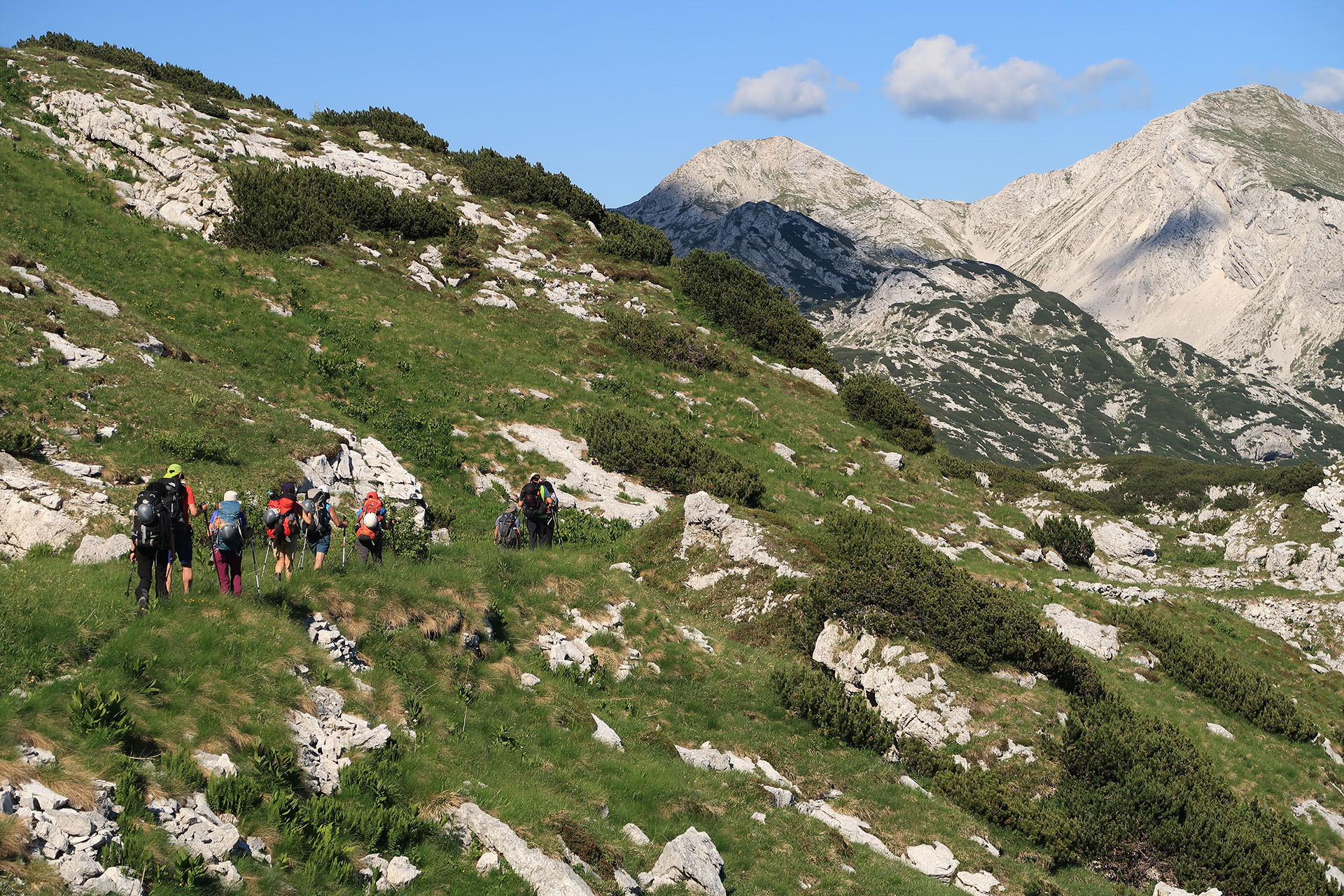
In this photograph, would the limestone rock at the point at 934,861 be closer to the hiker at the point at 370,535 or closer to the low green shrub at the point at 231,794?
the low green shrub at the point at 231,794

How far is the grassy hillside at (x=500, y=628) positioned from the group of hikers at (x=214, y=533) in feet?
1.54

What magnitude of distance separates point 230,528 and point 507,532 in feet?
32.2

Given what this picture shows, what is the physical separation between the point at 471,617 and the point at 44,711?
813 centimetres

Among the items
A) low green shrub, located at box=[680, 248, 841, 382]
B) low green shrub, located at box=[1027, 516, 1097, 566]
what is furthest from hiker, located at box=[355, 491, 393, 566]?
low green shrub, located at box=[680, 248, 841, 382]

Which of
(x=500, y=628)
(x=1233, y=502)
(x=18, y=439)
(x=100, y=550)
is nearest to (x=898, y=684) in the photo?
(x=500, y=628)

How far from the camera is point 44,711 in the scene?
29.0 ft

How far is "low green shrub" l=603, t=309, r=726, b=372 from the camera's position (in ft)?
141

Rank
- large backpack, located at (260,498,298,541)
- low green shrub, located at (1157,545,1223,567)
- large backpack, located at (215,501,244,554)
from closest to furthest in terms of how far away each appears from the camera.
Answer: large backpack, located at (215,501,244,554)
large backpack, located at (260,498,298,541)
low green shrub, located at (1157,545,1223,567)

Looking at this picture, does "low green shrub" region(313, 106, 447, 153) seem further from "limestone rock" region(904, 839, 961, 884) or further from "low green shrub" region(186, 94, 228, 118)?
"limestone rock" region(904, 839, 961, 884)

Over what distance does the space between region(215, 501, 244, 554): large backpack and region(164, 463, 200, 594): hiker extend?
1.48 feet

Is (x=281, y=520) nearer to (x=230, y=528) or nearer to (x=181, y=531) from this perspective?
(x=230, y=528)

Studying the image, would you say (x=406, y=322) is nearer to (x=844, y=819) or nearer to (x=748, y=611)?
(x=748, y=611)

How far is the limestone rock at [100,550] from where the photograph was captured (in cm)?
1461

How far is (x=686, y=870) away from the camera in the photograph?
1107 centimetres
